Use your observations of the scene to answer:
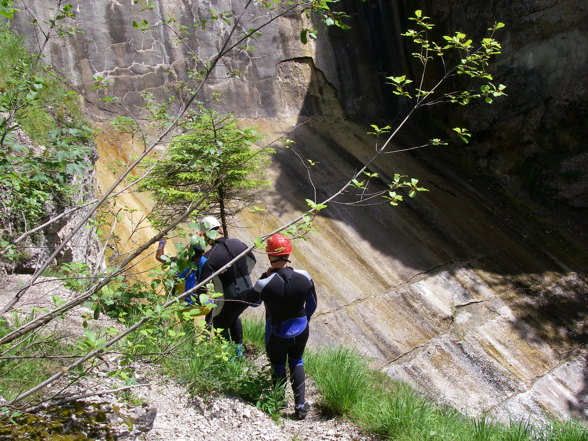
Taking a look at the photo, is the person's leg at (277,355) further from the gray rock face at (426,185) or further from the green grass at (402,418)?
the gray rock face at (426,185)

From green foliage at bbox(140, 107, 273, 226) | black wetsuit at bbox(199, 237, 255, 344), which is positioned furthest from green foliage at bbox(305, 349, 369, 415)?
green foliage at bbox(140, 107, 273, 226)

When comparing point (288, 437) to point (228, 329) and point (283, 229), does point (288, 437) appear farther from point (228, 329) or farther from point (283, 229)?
point (283, 229)

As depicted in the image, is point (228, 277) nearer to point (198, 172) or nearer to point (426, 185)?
point (198, 172)

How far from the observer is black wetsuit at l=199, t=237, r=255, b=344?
15.1 feet

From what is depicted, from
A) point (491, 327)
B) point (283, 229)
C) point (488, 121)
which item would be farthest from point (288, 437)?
point (488, 121)

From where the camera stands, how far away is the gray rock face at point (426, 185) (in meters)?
8.70

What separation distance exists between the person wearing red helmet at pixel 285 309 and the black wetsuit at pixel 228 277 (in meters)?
0.39

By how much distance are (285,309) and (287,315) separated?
0.07 metres

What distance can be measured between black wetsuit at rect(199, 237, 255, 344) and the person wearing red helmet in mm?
394

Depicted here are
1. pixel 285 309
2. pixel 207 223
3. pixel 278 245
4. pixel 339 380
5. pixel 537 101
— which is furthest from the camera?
pixel 537 101

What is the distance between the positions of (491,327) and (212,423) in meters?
6.86

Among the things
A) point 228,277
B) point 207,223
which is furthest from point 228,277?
point 207,223

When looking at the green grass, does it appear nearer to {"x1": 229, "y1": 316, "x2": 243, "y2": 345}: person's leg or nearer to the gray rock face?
{"x1": 229, "y1": 316, "x2": 243, "y2": 345}: person's leg

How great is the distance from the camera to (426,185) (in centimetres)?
1210
